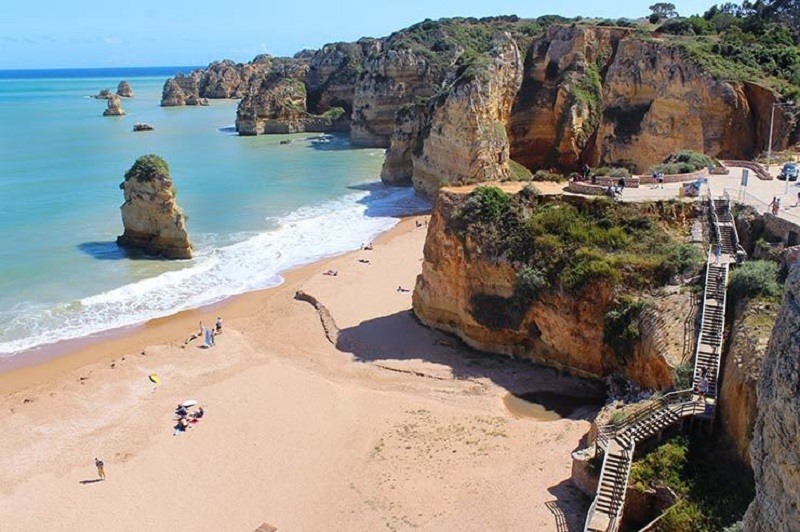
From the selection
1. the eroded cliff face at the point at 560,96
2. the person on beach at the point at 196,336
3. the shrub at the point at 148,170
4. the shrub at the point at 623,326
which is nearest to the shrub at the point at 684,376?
the shrub at the point at 623,326

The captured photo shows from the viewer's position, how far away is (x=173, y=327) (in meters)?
30.4

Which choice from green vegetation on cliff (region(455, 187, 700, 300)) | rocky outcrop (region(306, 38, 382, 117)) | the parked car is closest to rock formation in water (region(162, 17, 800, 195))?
the parked car

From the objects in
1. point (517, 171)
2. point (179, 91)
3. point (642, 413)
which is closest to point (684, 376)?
point (642, 413)

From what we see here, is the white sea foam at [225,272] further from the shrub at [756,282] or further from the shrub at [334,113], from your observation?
the shrub at [334,113]

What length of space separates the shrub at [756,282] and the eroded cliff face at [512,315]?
1.94m

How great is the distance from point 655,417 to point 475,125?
31.5 metres

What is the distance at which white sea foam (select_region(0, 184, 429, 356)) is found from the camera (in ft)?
100

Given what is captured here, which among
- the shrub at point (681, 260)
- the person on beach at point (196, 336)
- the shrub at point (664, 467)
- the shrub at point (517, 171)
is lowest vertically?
the person on beach at point (196, 336)

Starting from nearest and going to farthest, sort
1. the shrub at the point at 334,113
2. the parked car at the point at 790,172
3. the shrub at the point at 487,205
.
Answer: the shrub at the point at 487,205
the parked car at the point at 790,172
the shrub at the point at 334,113

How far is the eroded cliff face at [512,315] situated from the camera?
20562 millimetres

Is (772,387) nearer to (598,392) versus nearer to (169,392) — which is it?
(598,392)

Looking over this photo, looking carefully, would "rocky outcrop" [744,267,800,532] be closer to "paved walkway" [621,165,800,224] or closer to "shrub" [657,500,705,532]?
"shrub" [657,500,705,532]

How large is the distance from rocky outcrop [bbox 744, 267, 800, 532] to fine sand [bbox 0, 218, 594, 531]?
315 inches

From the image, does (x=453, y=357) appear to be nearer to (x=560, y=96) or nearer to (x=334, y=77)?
(x=560, y=96)
